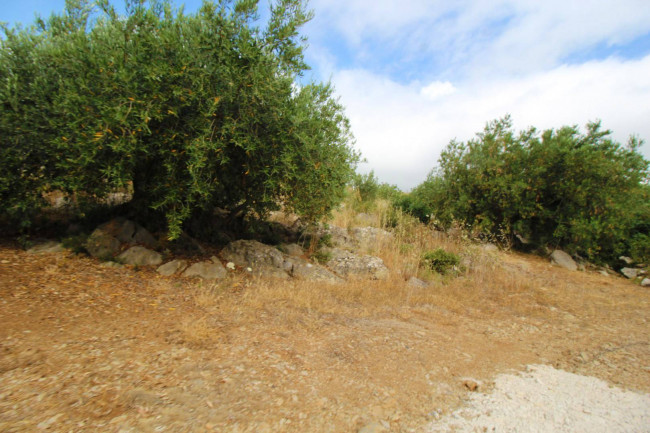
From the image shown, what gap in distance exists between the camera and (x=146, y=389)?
→ 8.97 ft

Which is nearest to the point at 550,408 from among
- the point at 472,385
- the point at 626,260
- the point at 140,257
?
the point at 472,385

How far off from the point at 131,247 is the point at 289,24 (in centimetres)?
469

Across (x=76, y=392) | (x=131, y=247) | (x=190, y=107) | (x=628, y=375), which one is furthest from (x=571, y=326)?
(x=131, y=247)

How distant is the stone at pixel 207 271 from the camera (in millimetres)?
5875

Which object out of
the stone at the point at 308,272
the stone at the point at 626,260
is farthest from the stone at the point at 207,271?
the stone at the point at 626,260

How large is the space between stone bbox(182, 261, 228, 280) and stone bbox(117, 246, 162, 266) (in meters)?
0.63

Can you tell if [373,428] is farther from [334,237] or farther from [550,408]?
[334,237]

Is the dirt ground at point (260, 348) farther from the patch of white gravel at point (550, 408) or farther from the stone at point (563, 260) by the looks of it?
the stone at point (563, 260)

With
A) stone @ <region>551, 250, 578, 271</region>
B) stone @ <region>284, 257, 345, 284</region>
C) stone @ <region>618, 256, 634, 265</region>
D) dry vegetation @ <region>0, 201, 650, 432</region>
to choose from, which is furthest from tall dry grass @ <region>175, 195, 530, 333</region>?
stone @ <region>618, 256, 634, 265</region>

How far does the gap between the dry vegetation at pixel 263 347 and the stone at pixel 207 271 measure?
1.26ft

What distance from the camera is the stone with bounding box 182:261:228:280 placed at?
19.3 feet

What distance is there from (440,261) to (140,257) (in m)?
6.30

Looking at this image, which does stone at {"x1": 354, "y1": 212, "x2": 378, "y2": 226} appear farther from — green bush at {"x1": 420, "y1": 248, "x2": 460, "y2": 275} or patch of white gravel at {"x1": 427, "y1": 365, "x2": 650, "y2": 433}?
patch of white gravel at {"x1": 427, "y1": 365, "x2": 650, "y2": 433}

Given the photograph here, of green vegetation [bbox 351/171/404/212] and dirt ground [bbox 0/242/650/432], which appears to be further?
green vegetation [bbox 351/171/404/212]
